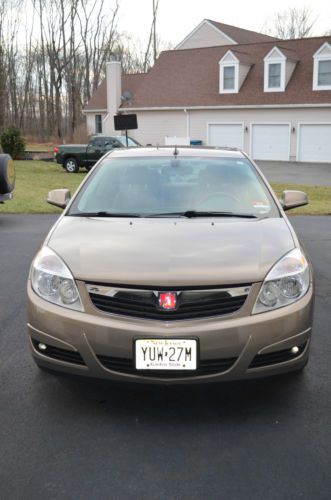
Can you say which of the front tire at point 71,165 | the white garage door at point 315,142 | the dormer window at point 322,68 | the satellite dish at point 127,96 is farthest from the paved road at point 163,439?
the satellite dish at point 127,96

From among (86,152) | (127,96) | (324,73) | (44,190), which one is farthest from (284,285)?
(127,96)

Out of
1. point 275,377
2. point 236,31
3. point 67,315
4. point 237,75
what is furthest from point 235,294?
point 236,31

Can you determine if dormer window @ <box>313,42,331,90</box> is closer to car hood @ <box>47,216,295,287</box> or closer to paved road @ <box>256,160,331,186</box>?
paved road @ <box>256,160,331,186</box>

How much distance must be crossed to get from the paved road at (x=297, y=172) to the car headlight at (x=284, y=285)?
1735 centimetres

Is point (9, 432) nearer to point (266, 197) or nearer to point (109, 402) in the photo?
point (109, 402)

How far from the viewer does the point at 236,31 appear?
37.3 meters

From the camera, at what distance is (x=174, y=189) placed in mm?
4398

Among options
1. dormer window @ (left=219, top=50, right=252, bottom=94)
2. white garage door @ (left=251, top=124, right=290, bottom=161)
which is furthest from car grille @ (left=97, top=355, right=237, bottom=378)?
dormer window @ (left=219, top=50, right=252, bottom=94)

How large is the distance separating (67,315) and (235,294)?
939 millimetres

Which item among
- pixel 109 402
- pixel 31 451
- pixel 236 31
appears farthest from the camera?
pixel 236 31

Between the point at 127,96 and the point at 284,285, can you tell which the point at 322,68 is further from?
the point at 284,285

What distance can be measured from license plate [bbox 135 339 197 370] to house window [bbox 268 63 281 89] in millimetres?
29627

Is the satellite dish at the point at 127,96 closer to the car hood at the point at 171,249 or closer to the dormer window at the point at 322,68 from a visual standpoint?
the dormer window at the point at 322,68

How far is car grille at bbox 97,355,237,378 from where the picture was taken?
2.96 m
